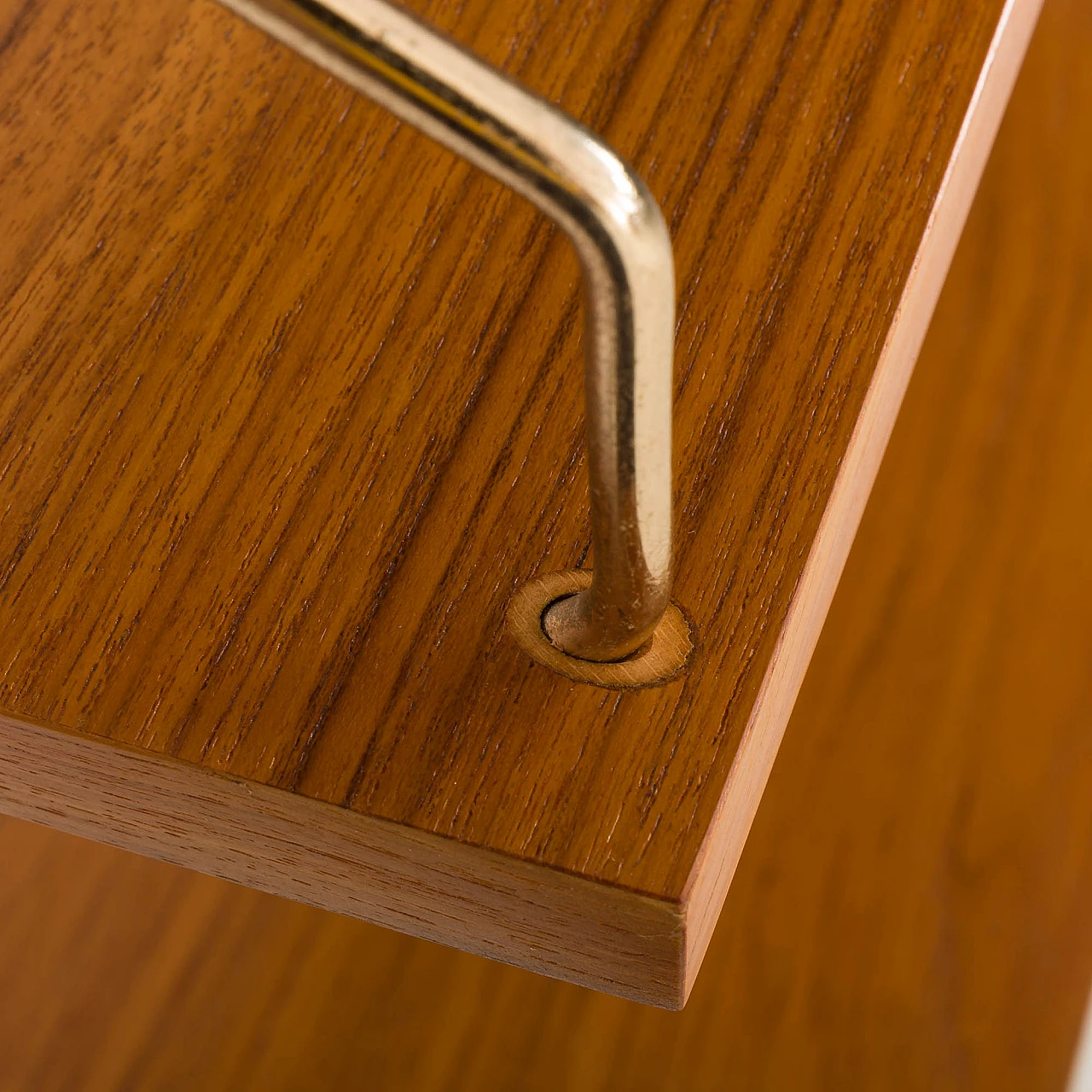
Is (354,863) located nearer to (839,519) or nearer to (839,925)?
(839,519)

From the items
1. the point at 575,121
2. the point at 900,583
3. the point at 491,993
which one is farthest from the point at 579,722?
the point at 900,583

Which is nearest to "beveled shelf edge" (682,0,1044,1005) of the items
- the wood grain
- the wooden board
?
the wooden board

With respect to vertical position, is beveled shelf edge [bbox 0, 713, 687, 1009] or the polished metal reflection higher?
the polished metal reflection

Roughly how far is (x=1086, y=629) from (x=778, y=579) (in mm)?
662

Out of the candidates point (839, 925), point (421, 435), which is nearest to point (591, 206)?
point (421, 435)

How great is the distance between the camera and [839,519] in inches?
13.7

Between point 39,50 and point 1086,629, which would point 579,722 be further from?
point 1086,629

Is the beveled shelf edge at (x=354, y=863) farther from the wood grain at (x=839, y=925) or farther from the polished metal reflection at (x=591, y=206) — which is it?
the wood grain at (x=839, y=925)

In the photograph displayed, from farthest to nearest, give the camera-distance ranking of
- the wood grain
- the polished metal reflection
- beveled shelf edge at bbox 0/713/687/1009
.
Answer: the wood grain < beveled shelf edge at bbox 0/713/687/1009 < the polished metal reflection

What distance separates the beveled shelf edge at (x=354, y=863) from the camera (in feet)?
A: 0.95

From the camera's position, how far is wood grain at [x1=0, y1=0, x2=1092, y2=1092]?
0.79 meters

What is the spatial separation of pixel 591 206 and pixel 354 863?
175 mm

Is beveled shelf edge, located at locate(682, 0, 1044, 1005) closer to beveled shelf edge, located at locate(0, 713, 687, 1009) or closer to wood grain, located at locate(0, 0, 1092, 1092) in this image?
beveled shelf edge, located at locate(0, 713, 687, 1009)

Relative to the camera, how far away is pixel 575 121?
20 cm
